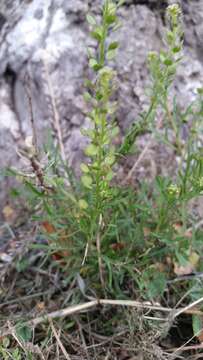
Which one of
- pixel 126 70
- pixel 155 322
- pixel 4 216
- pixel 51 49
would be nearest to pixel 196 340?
pixel 155 322

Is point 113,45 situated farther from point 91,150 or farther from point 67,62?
point 67,62

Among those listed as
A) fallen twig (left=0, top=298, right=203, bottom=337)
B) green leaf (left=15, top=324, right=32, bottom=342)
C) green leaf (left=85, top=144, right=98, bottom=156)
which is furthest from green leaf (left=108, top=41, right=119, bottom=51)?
green leaf (left=15, top=324, right=32, bottom=342)

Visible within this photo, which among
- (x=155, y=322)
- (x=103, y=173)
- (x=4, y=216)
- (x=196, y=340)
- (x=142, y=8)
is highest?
(x=103, y=173)

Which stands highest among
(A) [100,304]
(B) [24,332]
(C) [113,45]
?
(C) [113,45]

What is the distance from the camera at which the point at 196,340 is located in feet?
5.42

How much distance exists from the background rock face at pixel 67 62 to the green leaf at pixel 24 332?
66 cm

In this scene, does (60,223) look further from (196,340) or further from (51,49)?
(51,49)

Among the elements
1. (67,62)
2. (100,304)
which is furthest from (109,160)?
(67,62)

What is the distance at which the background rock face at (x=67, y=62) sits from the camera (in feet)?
6.88

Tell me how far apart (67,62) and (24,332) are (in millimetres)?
1102

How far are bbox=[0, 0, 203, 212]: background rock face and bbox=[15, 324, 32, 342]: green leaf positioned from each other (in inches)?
26.1

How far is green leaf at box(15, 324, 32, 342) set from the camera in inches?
62.0

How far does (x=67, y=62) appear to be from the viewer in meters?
2.11

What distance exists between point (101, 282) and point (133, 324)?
0.18 metres
